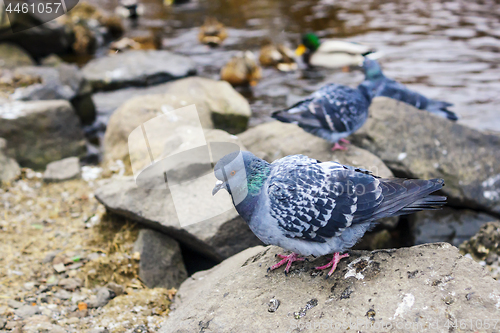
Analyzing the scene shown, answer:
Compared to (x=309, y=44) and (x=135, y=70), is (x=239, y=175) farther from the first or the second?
(x=309, y=44)

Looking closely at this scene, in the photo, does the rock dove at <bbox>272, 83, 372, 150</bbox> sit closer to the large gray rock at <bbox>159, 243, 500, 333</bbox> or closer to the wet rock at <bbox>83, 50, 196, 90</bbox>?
the large gray rock at <bbox>159, 243, 500, 333</bbox>

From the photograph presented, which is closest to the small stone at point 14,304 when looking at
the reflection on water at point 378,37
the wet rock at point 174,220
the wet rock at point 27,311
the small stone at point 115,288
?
the wet rock at point 27,311

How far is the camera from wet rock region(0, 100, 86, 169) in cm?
594

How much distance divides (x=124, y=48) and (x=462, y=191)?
961 centimetres

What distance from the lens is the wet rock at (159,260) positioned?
4105 millimetres

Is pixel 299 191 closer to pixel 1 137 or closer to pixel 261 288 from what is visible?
pixel 261 288

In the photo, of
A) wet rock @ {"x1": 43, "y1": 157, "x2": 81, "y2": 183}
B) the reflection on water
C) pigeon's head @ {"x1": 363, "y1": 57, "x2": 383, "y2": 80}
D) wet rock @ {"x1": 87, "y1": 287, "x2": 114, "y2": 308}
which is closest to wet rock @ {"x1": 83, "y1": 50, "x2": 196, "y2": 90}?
the reflection on water

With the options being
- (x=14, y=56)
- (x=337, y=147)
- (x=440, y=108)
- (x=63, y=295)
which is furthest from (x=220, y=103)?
(x=14, y=56)

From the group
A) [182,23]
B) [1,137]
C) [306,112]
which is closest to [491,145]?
[306,112]

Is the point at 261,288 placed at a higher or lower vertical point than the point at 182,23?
higher

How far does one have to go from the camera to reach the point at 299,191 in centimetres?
282

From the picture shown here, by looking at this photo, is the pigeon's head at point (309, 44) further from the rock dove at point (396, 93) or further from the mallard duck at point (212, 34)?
the rock dove at point (396, 93)

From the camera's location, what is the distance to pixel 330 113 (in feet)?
15.0

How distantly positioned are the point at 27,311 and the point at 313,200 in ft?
7.84
